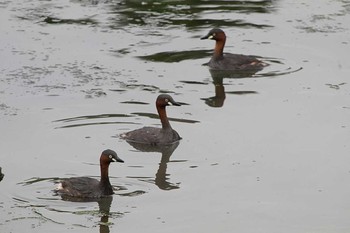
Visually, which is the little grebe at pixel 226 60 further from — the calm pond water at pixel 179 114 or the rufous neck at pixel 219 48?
the calm pond water at pixel 179 114

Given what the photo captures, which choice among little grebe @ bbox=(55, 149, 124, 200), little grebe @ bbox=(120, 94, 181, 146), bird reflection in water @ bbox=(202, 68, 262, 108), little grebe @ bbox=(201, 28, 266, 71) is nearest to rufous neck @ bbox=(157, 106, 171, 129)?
little grebe @ bbox=(120, 94, 181, 146)

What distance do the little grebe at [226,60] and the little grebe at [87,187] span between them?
6342 millimetres

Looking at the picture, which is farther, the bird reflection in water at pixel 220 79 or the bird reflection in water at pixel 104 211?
the bird reflection in water at pixel 220 79

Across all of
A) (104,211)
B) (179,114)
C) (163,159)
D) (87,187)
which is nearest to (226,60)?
(179,114)

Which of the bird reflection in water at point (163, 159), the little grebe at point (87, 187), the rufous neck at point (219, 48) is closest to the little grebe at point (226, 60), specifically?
the rufous neck at point (219, 48)

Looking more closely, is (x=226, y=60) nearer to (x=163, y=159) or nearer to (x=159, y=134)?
(x=159, y=134)

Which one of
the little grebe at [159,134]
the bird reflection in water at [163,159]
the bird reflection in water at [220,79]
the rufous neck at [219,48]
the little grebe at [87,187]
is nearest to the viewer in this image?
the little grebe at [87,187]

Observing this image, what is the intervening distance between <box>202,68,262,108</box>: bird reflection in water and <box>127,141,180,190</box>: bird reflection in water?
212cm

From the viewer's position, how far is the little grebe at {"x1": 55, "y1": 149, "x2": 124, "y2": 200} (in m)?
13.8

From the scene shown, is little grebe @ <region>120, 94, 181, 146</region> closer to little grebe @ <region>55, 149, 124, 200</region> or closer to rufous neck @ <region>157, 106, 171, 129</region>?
rufous neck @ <region>157, 106, 171, 129</region>

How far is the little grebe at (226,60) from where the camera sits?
1986cm

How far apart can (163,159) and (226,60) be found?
→ 4.80 metres

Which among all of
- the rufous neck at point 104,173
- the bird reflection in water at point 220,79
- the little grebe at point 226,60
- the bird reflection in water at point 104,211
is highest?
the rufous neck at point 104,173

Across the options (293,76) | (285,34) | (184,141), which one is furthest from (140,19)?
(184,141)
